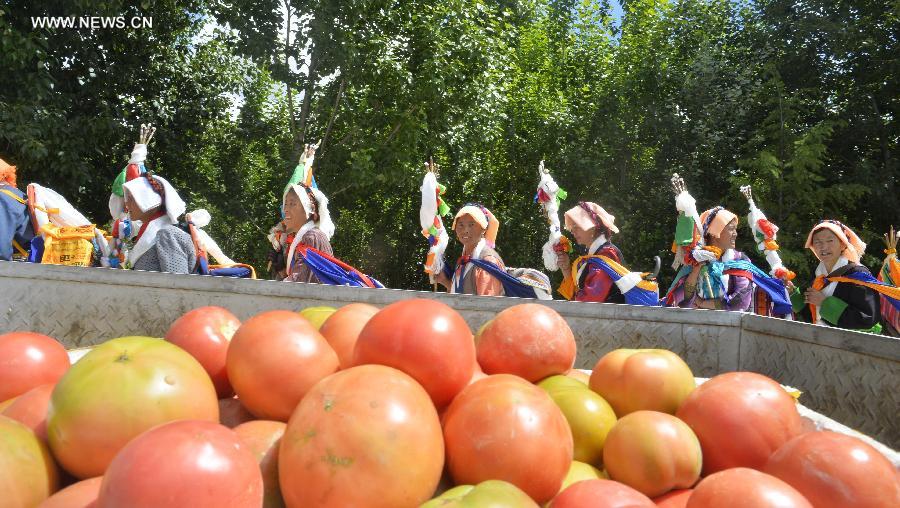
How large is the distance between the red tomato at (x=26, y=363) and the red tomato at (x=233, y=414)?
60cm

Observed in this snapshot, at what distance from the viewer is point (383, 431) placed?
59.7 inches

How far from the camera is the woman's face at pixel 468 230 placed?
20.9ft

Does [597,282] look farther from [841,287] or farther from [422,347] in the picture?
[422,347]

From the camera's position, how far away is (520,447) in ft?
5.45

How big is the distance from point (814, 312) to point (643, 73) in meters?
10.5

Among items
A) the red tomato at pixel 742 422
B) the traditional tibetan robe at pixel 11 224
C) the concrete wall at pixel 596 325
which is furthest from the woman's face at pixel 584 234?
the traditional tibetan robe at pixel 11 224

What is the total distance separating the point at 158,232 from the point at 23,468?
432 cm

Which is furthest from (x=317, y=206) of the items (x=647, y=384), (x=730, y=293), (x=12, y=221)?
(x=647, y=384)

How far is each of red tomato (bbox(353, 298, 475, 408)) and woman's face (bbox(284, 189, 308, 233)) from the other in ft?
14.3

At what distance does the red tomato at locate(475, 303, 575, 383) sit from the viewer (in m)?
2.27

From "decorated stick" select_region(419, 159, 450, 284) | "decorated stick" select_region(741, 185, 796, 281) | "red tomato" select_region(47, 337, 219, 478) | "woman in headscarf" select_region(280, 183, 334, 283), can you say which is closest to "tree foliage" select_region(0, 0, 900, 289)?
"decorated stick" select_region(419, 159, 450, 284)

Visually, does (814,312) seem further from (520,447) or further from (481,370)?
(520,447)

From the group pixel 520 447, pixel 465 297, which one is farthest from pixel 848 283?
pixel 520 447

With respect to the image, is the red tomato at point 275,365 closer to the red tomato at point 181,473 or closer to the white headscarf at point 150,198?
the red tomato at point 181,473
